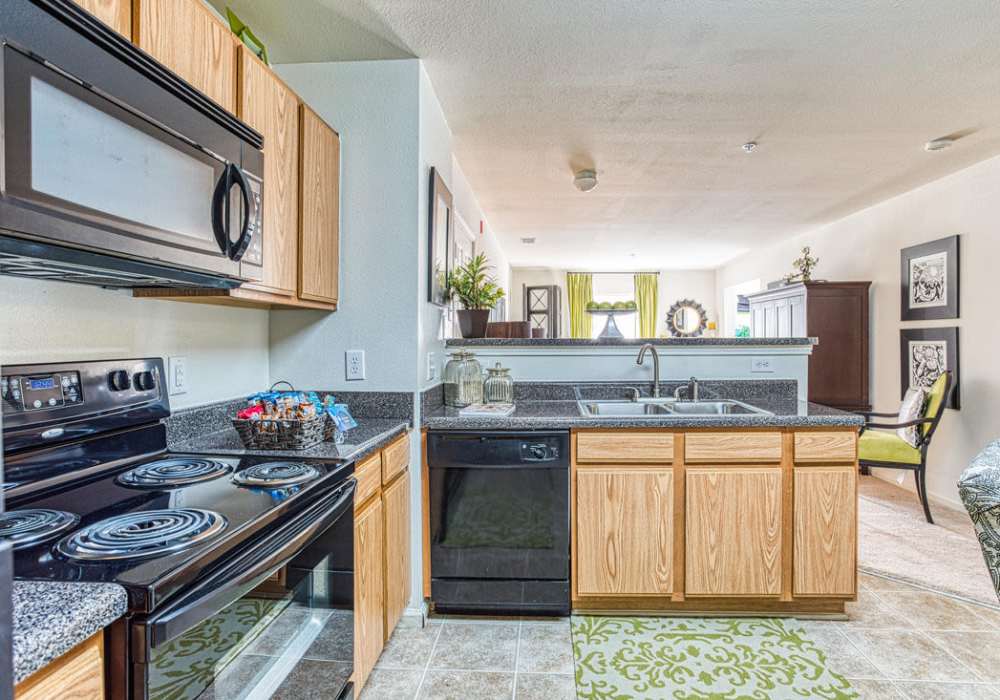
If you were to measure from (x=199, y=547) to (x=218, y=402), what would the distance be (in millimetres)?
1129

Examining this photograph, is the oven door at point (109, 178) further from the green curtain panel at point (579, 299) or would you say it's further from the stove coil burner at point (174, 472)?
the green curtain panel at point (579, 299)

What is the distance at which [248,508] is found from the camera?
1154mm

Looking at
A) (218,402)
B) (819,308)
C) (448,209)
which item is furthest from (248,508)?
(819,308)

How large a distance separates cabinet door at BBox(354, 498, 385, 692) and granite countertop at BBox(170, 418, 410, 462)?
20 centimetres

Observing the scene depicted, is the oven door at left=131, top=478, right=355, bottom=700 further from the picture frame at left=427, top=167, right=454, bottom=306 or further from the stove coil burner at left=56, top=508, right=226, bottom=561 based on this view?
the picture frame at left=427, top=167, right=454, bottom=306

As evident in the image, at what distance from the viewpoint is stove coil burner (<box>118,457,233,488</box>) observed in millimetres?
1299

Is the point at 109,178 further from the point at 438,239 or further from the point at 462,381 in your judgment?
the point at 462,381

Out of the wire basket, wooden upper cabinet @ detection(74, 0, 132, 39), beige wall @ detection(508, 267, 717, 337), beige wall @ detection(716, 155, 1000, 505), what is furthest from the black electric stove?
beige wall @ detection(508, 267, 717, 337)

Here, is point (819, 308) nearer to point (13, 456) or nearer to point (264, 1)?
point (264, 1)

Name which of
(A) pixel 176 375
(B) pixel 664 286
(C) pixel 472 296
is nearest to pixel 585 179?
(C) pixel 472 296

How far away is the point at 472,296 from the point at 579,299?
6448mm

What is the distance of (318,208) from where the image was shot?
2070 millimetres

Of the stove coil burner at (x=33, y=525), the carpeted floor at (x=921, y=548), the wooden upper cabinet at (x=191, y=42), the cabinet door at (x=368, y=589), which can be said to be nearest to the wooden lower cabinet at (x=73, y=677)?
the stove coil burner at (x=33, y=525)

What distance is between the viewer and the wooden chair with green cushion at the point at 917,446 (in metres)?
3.54
